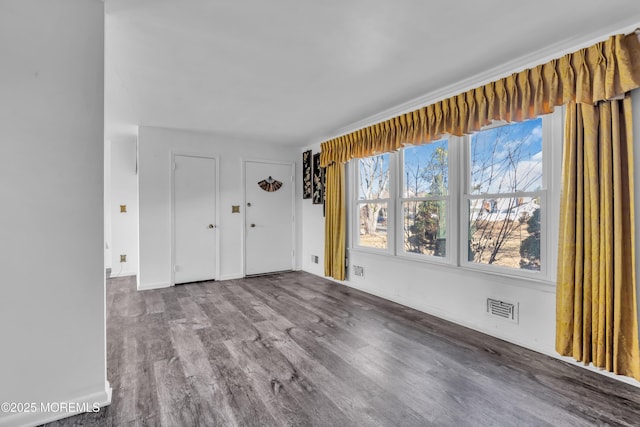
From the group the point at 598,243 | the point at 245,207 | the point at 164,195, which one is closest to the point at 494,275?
the point at 598,243

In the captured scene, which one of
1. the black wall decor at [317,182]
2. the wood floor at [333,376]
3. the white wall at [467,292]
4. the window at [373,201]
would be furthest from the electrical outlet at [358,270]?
the black wall decor at [317,182]

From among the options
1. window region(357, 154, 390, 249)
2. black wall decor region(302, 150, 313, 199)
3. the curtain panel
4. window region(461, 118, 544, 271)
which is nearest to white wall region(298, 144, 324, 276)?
black wall decor region(302, 150, 313, 199)

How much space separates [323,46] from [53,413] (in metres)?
2.76

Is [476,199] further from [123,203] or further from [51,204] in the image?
[123,203]

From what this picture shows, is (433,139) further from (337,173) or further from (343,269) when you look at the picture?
(343,269)

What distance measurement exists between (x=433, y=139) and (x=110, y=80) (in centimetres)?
314

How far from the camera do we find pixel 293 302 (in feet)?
11.8

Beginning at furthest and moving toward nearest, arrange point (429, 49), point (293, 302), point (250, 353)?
point (293, 302)
point (250, 353)
point (429, 49)

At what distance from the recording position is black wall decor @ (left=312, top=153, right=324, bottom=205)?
16.2 feet

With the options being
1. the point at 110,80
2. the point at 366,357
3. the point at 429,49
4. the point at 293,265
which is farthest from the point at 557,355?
the point at 110,80

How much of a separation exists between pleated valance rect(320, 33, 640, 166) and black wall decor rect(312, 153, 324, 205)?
158 centimetres

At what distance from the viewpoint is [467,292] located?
9.25ft

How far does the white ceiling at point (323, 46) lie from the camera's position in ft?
5.71

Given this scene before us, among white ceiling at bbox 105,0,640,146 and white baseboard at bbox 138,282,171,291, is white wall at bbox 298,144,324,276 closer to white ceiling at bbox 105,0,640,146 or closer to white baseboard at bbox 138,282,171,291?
white ceiling at bbox 105,0,640,146
